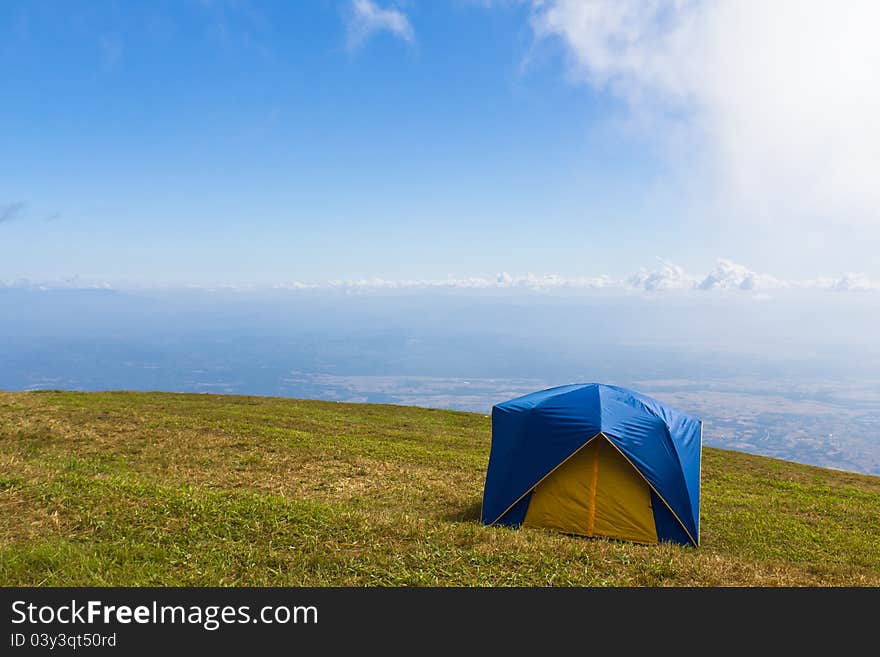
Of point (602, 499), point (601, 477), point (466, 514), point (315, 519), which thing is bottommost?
point (466, 514)

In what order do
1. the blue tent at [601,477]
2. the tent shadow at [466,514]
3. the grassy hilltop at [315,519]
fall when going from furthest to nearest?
the tent shadow at [466,514], the blue tent at [601,477], the grassy hilltop at [315,519]

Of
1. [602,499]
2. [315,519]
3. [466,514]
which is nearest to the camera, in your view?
[315,519]

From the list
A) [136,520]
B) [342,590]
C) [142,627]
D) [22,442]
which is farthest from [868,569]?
[22,442]

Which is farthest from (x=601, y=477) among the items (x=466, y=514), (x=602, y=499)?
(x=466, y=514)

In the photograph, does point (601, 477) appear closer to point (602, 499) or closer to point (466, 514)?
point (602, 499)

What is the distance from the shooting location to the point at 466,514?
13398mm

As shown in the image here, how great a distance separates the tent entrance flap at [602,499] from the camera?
1188 cm

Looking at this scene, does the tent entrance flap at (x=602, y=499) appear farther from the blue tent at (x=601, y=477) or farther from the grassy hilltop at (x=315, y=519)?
the grassy hilltop at (x=315, y=519)

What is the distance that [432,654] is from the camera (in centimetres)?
564

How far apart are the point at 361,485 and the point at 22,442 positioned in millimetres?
14680

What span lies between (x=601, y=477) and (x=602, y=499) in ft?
1.85

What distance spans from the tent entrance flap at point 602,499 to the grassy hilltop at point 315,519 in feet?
3.48

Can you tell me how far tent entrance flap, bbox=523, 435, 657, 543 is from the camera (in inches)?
468

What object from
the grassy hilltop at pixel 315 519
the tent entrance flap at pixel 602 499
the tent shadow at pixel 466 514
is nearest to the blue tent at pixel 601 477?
the tent entrance flap at pixel 602 499
